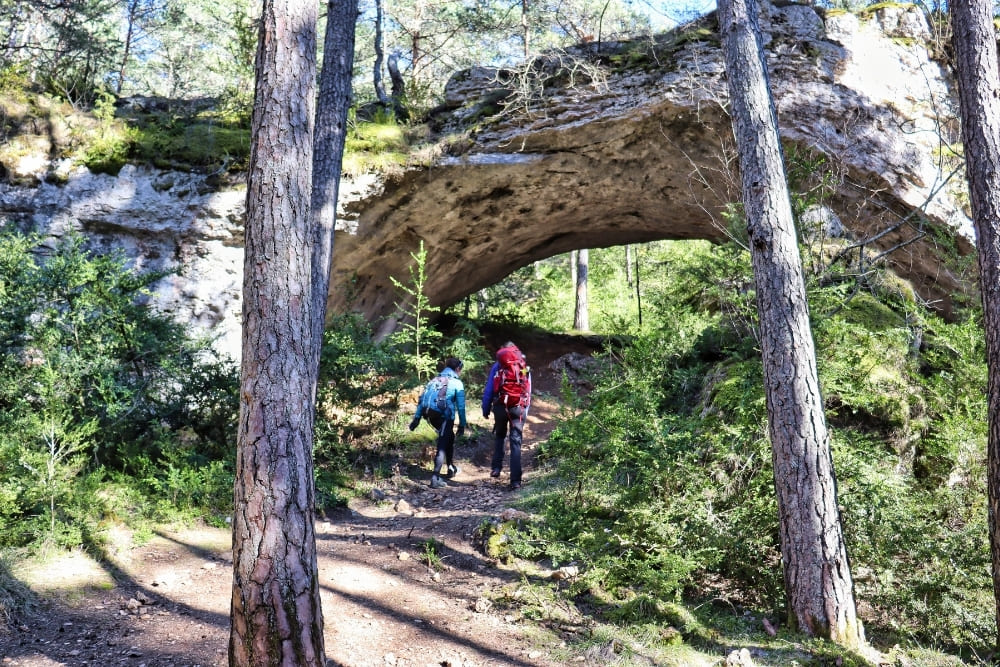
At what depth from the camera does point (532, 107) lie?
416 inches

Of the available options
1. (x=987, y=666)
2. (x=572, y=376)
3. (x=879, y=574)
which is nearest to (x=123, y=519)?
(x=879, y=574)

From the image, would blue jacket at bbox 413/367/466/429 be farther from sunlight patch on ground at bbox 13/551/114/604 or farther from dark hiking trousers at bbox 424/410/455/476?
sunlight patch on ground at bbox 13/551/114/604

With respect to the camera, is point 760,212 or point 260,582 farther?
point 760,212

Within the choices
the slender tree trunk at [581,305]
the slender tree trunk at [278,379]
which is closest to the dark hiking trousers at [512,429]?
the slender tree trunk at [278,379]

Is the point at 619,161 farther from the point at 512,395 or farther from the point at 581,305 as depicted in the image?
the point at 581,305

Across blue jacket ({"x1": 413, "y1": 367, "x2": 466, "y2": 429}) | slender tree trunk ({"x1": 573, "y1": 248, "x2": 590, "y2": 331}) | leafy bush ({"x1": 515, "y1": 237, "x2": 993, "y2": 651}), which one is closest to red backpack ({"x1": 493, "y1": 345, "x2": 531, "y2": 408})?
blue jacket ({"x1": 413, "y1": 367, "x2": 466, "y2": 429})

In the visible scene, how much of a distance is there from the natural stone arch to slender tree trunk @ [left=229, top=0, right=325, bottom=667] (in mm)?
6432

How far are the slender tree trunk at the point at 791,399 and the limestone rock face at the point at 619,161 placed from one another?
3.69 m

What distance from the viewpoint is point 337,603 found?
4.74 metres

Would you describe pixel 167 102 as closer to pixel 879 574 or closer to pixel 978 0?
pixel 978 0

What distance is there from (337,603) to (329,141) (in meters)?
4.55

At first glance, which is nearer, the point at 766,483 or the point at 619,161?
the point at 766,483

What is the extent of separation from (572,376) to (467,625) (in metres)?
11.2

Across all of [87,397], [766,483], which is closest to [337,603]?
[766,483]
